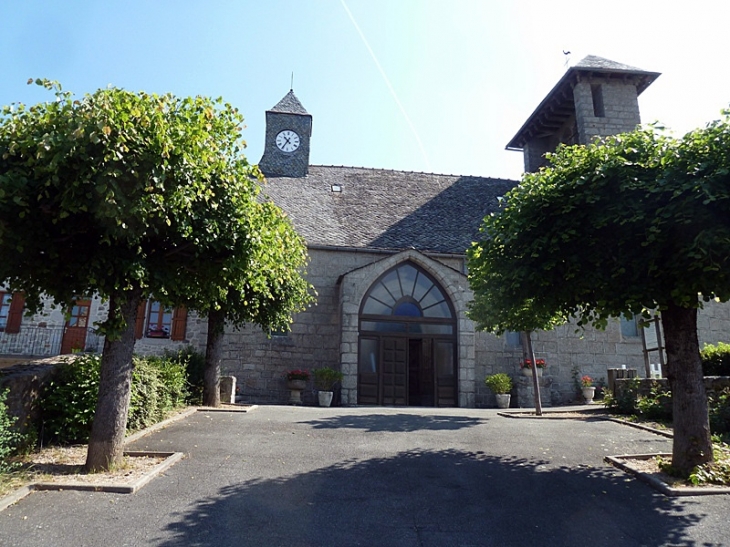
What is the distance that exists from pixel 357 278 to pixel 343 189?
5592 millimetres

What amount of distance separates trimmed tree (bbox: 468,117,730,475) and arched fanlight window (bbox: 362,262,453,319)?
8758mm

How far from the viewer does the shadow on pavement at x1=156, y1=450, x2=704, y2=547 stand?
14.0 ft

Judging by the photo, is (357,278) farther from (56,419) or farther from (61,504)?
(61,504)

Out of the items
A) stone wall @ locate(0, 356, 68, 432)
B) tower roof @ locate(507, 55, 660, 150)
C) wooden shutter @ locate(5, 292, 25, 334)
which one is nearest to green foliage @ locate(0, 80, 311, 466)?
stone wall @ locate(0, 356, 68, 432)

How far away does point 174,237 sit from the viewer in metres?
6.01

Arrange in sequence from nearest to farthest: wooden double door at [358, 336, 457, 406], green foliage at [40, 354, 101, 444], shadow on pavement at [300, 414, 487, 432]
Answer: green foliage at [40, 354, 101, 444]
shadow on pavement at [300, 414, 487, 432]
wooden double door at [358, 336, 457, 406]

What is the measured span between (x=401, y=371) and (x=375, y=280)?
2761 millimetres

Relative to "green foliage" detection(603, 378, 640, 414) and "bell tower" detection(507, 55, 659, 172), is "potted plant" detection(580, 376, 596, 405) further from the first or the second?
"bell tower" detection(507, 55, 659, 172)

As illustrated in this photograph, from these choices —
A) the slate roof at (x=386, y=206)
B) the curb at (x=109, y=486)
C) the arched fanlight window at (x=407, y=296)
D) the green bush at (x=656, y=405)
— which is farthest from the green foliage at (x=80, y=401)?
the green bush at (x=656, y=405)

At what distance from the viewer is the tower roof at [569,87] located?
20.9 meters

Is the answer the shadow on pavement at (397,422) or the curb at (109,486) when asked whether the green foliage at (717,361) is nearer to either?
the shadow on pavement at (397,422)

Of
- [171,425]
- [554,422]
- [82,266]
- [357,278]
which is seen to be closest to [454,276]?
[357,278]

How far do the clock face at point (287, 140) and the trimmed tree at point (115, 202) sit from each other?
1472 centimetres

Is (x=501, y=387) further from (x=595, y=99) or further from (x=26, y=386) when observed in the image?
(x=595, y=99)
